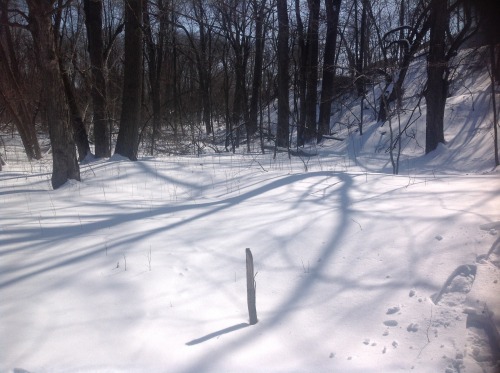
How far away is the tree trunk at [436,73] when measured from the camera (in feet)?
41.3

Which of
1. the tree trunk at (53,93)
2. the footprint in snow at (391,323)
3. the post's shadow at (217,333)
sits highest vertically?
the tree trunk at (53,93)

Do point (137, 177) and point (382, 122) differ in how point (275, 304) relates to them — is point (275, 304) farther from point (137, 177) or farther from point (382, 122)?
point (382, 122)

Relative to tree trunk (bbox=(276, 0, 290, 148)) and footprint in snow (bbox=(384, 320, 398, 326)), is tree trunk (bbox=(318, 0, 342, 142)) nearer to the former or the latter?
tree trunk (bbox=(276, 0, 290, 148))

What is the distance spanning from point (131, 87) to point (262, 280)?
8.61 meters

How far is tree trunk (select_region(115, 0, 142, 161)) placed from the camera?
1134cm

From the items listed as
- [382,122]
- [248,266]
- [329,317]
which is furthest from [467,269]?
[382,122]

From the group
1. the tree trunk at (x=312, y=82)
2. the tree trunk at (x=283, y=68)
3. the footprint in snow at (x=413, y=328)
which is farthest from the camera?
the tree trunk at (x=312, y=82)

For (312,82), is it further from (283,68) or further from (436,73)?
(436,73)

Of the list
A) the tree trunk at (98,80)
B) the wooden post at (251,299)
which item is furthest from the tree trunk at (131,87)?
the wooden post at (251,299)

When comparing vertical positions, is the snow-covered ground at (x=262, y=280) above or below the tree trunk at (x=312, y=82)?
below

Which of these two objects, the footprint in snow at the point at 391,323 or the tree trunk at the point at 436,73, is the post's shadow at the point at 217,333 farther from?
the tree trunk at the point at 436,73

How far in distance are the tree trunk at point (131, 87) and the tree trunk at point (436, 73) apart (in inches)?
298

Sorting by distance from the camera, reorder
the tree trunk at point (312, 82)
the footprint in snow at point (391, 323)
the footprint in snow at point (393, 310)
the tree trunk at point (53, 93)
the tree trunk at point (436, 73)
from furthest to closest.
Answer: the tree trunk at point (312, 82)
the tree trunk at point (436, 73)
the tree trunk at point (53, 93)
the footprint in snow at point (393, 310)
the footprint in snow at point (391, 323)

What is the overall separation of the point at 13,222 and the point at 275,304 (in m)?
3.57
